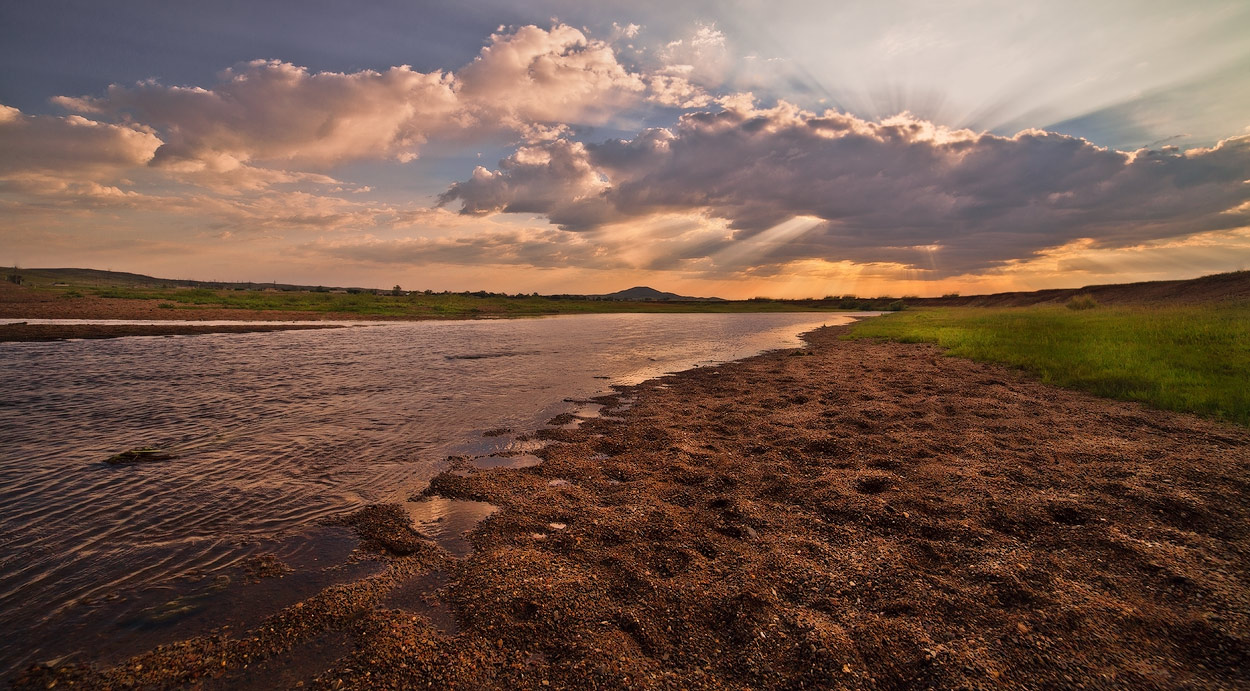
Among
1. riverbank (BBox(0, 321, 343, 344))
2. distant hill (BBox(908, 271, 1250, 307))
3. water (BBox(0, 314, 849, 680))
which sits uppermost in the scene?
distant hill (BBox(908, 271, 1250, 307))

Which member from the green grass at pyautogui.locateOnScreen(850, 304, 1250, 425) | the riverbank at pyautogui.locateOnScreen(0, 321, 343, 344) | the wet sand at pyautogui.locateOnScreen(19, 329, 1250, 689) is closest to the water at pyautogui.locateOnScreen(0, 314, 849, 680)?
the wet sand at pyautogui.locateOnScreen(19, 329, 1250, 689)

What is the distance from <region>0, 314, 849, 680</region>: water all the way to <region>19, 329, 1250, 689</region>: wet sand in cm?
117

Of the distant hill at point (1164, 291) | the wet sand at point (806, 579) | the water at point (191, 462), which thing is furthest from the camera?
the distant hill at point (1164, 291)

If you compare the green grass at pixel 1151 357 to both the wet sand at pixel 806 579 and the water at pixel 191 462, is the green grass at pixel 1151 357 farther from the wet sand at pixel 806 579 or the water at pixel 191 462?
the water at pixel 191 462

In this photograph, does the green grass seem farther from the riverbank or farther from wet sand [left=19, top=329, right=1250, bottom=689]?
the riverbank

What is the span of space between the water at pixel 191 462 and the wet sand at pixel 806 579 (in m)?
1.17

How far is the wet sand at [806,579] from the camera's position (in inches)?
181

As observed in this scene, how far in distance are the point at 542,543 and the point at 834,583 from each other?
4.23m

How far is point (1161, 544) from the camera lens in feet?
21.4

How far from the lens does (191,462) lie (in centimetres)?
1064

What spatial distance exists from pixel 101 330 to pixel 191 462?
A: 127 ft

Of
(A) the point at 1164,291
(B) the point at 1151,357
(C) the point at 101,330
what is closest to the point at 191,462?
(B) the point at 1151,357

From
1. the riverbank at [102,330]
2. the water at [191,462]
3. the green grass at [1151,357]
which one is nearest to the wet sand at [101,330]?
the riverbank at [102,330]

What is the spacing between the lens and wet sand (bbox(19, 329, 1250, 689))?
4.60 metres
